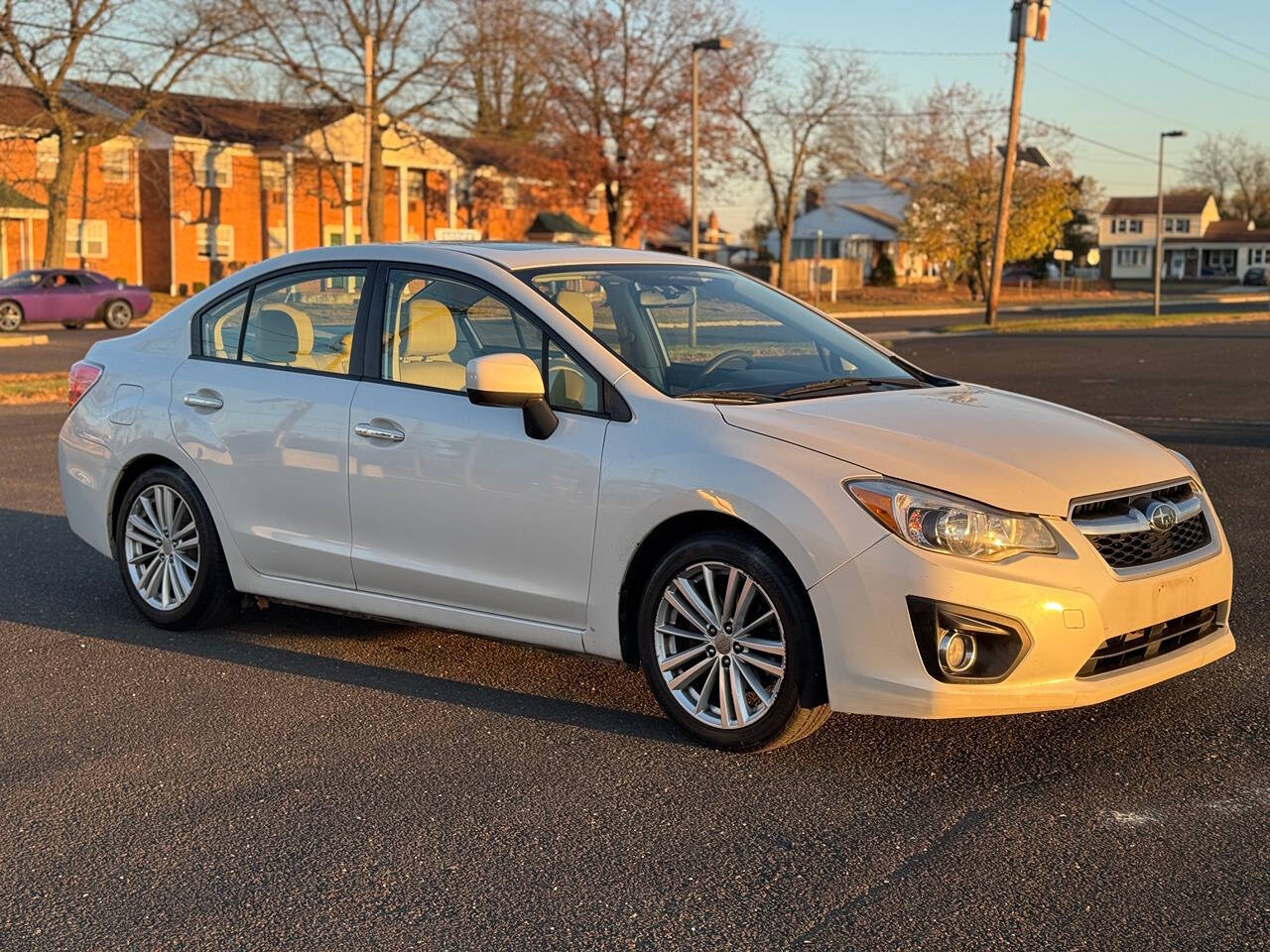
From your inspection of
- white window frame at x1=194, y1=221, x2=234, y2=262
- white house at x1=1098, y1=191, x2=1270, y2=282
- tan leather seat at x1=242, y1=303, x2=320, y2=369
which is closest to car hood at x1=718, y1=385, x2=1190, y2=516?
tan leather seat at x1=242, y1=303, x2=320, y2=369

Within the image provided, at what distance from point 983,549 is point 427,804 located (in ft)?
6.08

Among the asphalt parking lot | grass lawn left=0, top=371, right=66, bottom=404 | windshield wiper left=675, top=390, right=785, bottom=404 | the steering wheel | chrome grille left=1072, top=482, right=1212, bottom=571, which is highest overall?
the steering wheel

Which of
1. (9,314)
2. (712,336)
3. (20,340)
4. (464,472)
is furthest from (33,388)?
(9,314)

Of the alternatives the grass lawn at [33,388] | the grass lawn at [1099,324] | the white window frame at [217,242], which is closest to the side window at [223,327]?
the grass lawn at [33,388]

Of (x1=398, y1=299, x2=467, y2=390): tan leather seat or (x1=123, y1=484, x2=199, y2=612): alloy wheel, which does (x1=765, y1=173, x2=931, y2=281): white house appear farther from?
(x1=398, y1=299, x2=467, y2=390): tan leather seat

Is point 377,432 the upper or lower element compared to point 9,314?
lower

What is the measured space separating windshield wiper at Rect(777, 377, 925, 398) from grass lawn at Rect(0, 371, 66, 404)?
583 inches

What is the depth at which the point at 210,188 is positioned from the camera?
5838 cm

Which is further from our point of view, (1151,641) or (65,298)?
(65,298)

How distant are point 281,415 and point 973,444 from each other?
9.32 ft

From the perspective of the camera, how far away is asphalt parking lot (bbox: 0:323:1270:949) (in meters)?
3.65

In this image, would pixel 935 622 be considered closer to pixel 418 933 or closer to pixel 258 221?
pixel 418 933

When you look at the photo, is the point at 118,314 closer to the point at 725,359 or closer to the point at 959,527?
the point at 725,359

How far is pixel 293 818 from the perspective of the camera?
14.4 feet
